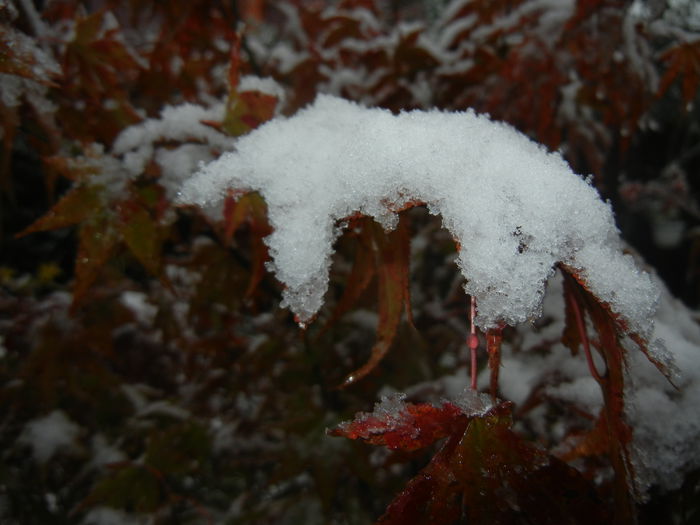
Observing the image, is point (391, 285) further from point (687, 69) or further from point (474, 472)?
point (687, 69)

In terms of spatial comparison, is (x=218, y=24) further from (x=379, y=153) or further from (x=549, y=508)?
(x=549, y=508)

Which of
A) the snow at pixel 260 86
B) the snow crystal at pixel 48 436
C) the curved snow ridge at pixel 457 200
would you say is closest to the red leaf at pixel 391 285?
the curved snow ridge at pixel 457 200

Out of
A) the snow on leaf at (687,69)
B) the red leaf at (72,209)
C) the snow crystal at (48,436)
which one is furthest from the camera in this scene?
the snow crystal at (48,436)

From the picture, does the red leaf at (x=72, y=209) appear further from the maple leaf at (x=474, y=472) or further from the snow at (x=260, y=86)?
the maple leaf at (x=474, y=472)

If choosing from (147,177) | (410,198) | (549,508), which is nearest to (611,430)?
(549,508)

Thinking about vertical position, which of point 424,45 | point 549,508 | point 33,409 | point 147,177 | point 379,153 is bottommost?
point 549,508

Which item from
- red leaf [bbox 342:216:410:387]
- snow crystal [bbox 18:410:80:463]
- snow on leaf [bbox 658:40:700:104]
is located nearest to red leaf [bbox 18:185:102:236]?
red leaf [bbox 342:216:410:387]

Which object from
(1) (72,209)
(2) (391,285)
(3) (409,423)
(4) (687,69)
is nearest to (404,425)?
(3) (409,423)
